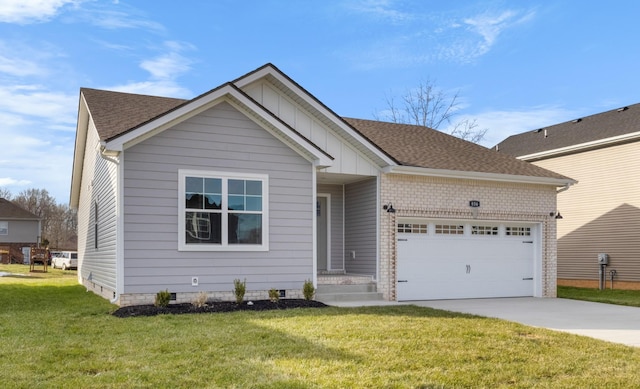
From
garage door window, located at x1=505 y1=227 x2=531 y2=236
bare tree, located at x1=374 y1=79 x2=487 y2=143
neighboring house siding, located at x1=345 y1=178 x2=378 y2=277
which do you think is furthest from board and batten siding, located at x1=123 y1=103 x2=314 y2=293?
bare tree, located at x1=374 y1=79 x2=487 y2=143

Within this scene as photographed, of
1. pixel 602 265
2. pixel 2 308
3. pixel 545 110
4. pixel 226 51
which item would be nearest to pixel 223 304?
pixel 2 308

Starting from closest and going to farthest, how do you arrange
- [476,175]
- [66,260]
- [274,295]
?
1. [274,295]
2. [476,175]
3. [66,260]

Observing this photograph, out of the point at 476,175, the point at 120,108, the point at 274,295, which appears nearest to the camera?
the point at 274,295

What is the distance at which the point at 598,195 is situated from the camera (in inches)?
792

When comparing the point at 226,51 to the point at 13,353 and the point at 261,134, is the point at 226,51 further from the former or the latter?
the point at 13,353

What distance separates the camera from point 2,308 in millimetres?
11555

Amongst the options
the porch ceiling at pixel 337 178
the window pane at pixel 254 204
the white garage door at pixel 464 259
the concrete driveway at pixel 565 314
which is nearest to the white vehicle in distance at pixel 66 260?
the porch ceiling at pixel 337 178

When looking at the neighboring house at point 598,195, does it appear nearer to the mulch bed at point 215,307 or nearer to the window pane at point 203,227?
the mulch bed at point 215,307

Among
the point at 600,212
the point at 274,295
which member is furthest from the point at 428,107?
the point at 274,295

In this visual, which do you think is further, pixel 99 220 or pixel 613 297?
pixel 613 297

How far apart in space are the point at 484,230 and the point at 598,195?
300 inches

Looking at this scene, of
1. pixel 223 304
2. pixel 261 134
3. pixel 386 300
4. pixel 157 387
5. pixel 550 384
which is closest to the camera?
pixel 157 387

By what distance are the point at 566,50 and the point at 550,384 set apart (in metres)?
16.4

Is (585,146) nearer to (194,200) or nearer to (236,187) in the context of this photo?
(236,187)
